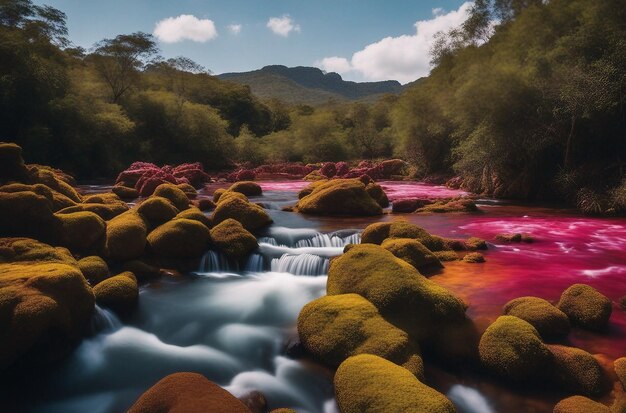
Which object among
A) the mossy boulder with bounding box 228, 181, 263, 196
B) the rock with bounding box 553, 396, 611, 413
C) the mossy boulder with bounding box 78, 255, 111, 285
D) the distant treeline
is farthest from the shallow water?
the mossy boulder with bounding box 228, 181, 263, 196

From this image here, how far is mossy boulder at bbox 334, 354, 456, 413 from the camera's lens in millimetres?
4488

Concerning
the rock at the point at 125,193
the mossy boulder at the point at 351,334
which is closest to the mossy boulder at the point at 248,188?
the rock at the point at 125,193

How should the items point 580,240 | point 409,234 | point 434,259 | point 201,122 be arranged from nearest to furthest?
1. point 434,259
2. point 409,234
3. point 580,240
4. point 201,122

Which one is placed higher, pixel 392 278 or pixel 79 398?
pixel 392 278

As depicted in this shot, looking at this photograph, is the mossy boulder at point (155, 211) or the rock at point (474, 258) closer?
the rock at point (474, 258)

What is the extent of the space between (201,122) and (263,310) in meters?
44.9

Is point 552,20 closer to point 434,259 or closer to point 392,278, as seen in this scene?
point 434,259

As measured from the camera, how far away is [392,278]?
23.5 feet

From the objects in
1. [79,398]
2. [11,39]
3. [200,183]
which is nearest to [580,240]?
[79,398]

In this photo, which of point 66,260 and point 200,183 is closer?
point 66,260

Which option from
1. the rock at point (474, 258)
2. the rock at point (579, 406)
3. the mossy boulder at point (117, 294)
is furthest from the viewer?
the rock at point (474, 258)

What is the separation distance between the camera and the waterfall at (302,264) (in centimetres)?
1088

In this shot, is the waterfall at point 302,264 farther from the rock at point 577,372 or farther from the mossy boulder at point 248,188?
the mossy boulder at point 248,188

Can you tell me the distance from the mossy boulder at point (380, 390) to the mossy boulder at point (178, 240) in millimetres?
6655
